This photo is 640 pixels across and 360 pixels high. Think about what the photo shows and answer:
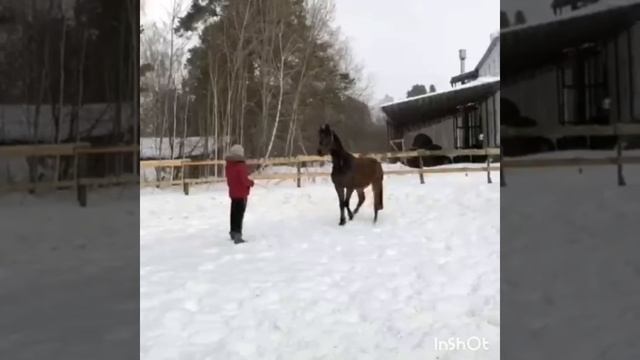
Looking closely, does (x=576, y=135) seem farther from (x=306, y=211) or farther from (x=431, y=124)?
(x=431, y=124)

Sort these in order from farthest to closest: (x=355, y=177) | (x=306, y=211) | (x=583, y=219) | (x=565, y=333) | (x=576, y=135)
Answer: (x=306, y=211), (x=355, y=177), (x=583, y=219), (x=576, y=135), (x=565, y=333)

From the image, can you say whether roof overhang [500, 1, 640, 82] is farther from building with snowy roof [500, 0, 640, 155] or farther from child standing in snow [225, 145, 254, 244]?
child standing in snow [225, 145, 254, 244]

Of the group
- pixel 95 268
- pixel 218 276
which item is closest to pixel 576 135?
pixel 218 276

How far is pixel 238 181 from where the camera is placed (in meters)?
4.95

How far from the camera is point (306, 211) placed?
720 cm

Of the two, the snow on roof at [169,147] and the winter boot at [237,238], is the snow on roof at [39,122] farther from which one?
the snow on roof at [169,147]

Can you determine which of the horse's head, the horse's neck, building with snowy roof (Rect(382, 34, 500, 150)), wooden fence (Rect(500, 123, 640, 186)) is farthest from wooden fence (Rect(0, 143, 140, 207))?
building with snowy roof (Rect(382, 34, 500, 150))

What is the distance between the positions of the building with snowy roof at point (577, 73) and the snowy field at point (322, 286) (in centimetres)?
99

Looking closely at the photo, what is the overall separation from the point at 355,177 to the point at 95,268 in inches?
118

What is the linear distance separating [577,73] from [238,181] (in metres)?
2.74

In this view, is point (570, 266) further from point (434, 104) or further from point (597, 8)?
point (434, 104)

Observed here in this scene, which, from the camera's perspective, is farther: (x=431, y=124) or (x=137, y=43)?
(x=431, y=124)

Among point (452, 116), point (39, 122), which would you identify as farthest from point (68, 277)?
point (452, 116)

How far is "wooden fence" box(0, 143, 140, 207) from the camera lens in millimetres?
3285
